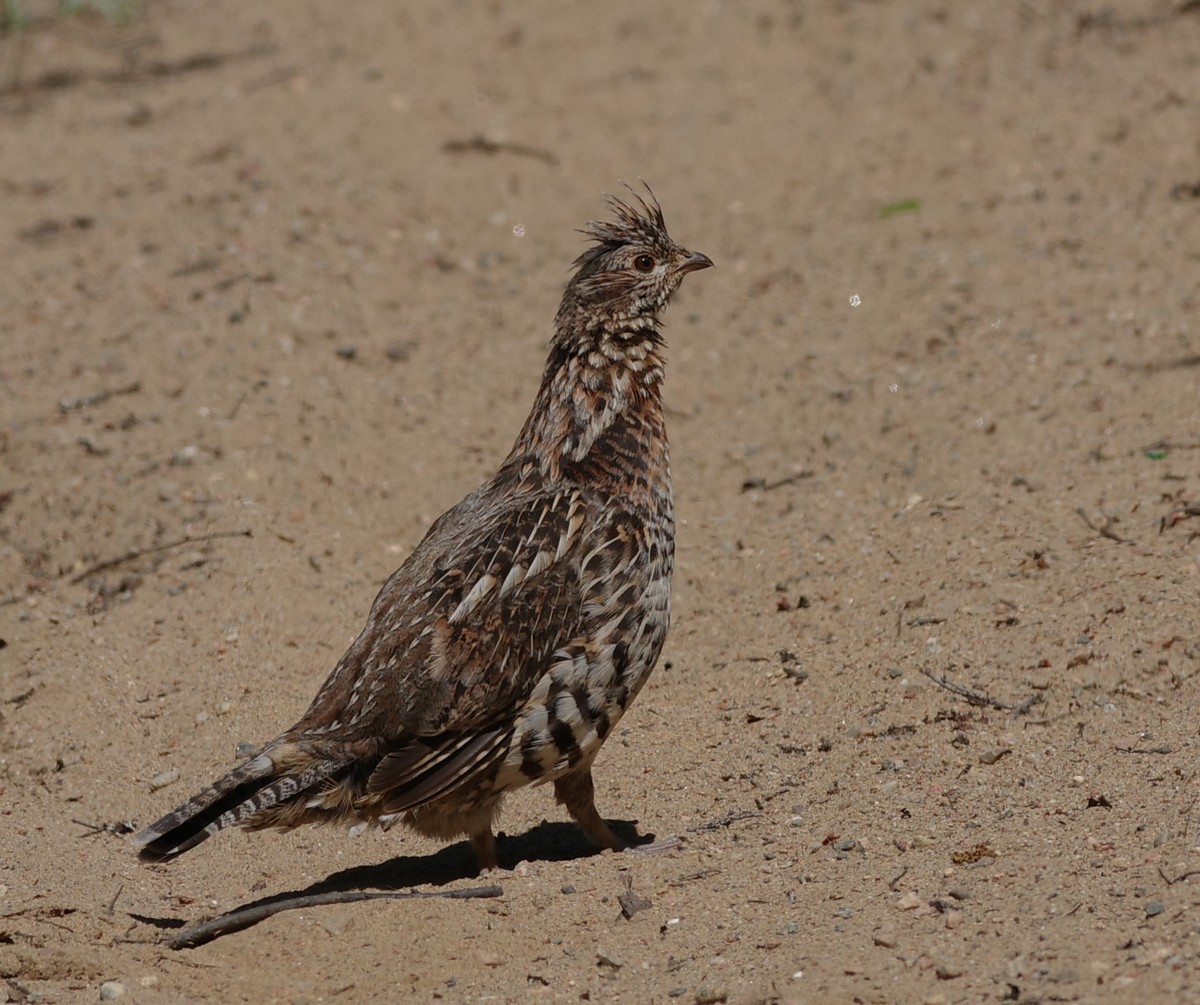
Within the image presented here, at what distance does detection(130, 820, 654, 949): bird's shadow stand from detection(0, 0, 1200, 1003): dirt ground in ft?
0.11

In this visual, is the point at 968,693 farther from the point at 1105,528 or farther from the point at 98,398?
the point at 98,398

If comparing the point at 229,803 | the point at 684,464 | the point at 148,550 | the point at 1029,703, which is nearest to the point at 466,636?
the point at 229,803

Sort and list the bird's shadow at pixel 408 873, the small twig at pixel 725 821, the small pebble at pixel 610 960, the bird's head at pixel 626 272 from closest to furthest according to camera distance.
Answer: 1. the small pebble at pixel 610 960
2. the bird's shadow at pixel 408 873
3. the small twig at pixel 725 821
4. the bird's head at pixel 626 272

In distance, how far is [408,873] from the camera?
661cm

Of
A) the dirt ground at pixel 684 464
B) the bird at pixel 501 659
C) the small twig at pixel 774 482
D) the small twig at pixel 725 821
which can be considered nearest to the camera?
the dirt ground at pixel 684 464

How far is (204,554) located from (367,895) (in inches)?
122

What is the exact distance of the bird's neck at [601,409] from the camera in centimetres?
654

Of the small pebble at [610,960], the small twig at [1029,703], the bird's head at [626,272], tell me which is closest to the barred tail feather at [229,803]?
the small pebble at [610,960]

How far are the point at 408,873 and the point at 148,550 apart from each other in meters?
2.77

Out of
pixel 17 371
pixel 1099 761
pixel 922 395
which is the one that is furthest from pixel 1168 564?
pixel 17 371

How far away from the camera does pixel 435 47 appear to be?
13.4 metres

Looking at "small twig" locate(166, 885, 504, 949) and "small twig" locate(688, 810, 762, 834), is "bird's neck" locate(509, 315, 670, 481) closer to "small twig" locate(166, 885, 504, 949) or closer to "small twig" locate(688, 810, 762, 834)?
"small twig" locate(688, 810, 762, 834)

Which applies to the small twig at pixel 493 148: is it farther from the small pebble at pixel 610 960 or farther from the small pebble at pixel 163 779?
the small pebble at pixel 610 960

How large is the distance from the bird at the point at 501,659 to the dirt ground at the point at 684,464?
16.1 inches
